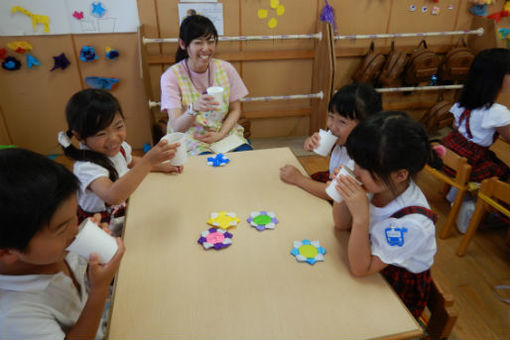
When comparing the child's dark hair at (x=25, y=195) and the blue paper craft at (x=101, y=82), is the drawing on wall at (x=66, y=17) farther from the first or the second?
the child's dark hair at (x=25, y=195)

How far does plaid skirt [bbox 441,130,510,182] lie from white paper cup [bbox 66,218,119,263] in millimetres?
2035

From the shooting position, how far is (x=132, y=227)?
3.76 feet

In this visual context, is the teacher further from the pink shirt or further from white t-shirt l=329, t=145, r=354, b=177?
white t-shirt l=329, t=145, r=354, b=177

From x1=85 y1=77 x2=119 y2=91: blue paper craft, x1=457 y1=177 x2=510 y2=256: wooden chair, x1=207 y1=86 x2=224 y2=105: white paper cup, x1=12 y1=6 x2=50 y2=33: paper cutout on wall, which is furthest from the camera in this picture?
x1=85 y1=77 x2=119 y2=91: blue paper craft

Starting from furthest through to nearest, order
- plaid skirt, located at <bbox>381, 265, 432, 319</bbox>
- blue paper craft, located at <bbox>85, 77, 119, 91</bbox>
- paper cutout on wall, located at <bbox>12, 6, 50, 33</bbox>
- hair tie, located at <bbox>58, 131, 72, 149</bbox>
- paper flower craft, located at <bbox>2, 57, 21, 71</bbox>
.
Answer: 1. blue paper craft, located at <bbox>85, 77, 119, 91</bbox>
2. paper flower craft, located at <bbox>2, 57, 21, 71</bbox>
3. paper cutout on wall, located at <bbox>12, 6, 50, 33</bbox>
4. hair tie, located at <bbox>58, 131, 72, 149</bbox>
5. plaid skirt, located at <bbox>381, 265, 432, 319</bbox>

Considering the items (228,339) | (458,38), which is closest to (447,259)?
(228,339)

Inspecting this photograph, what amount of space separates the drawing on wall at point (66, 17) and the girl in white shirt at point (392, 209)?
8.53 feet

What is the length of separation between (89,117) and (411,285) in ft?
4.06

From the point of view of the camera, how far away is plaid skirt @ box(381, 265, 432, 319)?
3.48ft

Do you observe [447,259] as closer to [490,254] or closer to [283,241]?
[490,254]

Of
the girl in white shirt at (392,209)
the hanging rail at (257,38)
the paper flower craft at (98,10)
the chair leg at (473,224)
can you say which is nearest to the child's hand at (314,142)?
the girl in white shirt at (392,209)

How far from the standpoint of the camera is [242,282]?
2.99ft

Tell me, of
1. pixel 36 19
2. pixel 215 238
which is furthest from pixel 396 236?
pixel 36 19

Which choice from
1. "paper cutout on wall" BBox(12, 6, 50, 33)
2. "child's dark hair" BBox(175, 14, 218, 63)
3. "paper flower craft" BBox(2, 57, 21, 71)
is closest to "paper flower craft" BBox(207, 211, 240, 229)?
"child's dark hair" BBox(175, 14, 218, 63)
